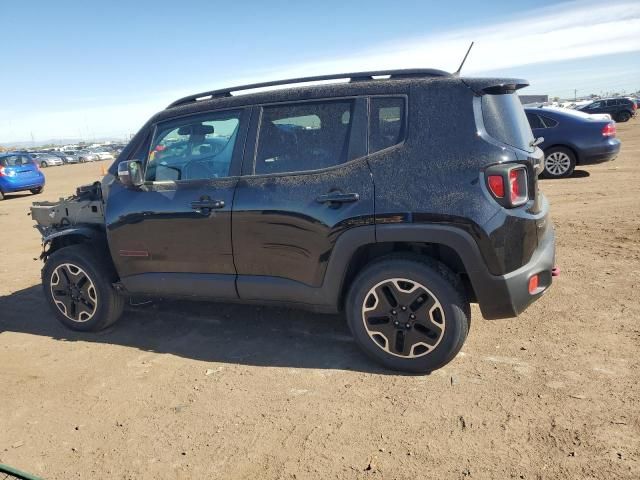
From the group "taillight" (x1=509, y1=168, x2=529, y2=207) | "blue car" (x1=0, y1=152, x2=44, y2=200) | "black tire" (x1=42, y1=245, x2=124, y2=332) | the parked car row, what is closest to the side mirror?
"black tire" (x1=42, y1=245, x2=124, y2=332)

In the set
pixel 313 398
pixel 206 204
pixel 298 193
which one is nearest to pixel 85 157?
pixel 206 204

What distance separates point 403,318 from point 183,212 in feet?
6.00

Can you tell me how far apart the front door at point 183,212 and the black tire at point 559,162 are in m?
8.62

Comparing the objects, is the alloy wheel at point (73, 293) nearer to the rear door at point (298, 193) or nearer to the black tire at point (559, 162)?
the rear door at point (298, 193)

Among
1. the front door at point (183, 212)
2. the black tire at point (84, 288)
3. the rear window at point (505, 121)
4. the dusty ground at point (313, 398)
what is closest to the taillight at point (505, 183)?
the rear window at point (505, 121)

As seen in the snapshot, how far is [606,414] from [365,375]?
4.66 feet

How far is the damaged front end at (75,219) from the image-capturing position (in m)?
4.44

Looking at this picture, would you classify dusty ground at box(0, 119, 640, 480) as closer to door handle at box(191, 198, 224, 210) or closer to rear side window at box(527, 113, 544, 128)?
door handle at box(191, 198, 224, 210)

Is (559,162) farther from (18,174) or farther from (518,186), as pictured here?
(18,174)

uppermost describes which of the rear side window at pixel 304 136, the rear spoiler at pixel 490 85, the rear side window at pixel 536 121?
the rear spoiler at pixel 490 85

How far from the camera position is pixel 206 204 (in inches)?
146

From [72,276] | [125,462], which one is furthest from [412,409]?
[72,276]

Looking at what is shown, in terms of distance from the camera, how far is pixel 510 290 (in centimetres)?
308

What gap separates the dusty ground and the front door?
58cm
